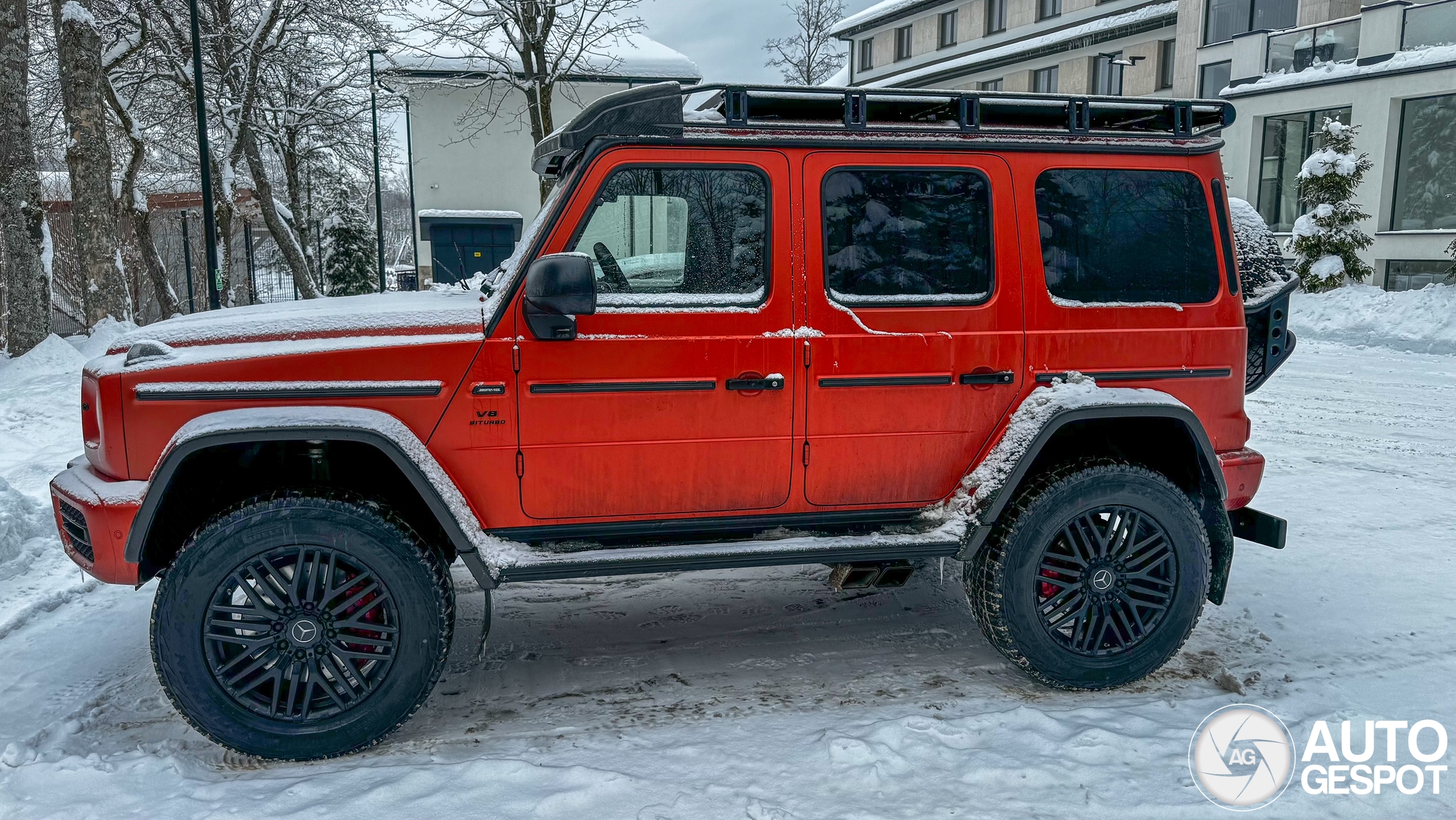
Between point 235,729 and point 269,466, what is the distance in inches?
37.9

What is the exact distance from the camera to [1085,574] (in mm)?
3900

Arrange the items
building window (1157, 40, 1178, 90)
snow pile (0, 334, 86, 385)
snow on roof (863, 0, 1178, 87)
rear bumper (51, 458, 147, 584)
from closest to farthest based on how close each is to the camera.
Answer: rear bumper (51, 458, 147, 584) → snow pile (0, 334, 86, 385) → snow on roof (863, 0, 1178, 87) → building window (1157, 40, 1178, 90)

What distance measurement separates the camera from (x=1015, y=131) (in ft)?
12.9

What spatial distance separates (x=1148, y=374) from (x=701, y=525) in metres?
1.98

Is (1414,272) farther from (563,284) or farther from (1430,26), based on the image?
(563,284)

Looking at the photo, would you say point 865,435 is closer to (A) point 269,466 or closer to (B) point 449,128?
(A) point 269,466

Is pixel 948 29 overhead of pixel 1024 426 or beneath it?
overhead

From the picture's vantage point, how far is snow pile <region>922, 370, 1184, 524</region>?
3.79 m

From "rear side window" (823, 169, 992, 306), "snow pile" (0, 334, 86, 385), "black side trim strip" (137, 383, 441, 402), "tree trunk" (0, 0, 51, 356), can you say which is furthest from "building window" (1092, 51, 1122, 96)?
"black side trim strip" (137, 383, 441, 402)

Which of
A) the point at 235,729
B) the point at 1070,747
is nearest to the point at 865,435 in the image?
the point at 1070,747

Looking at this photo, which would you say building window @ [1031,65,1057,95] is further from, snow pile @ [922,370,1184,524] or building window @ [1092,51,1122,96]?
snow pile @ [922,370,1184,524]

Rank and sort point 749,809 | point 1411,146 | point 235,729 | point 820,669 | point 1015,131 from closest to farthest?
point 749,809 < point 235,729 < point 1015,131 < point 820,669 < point 1411,146

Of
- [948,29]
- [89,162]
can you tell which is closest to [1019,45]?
[948,29]

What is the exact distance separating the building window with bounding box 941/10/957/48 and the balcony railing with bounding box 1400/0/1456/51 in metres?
Result: 22.8
